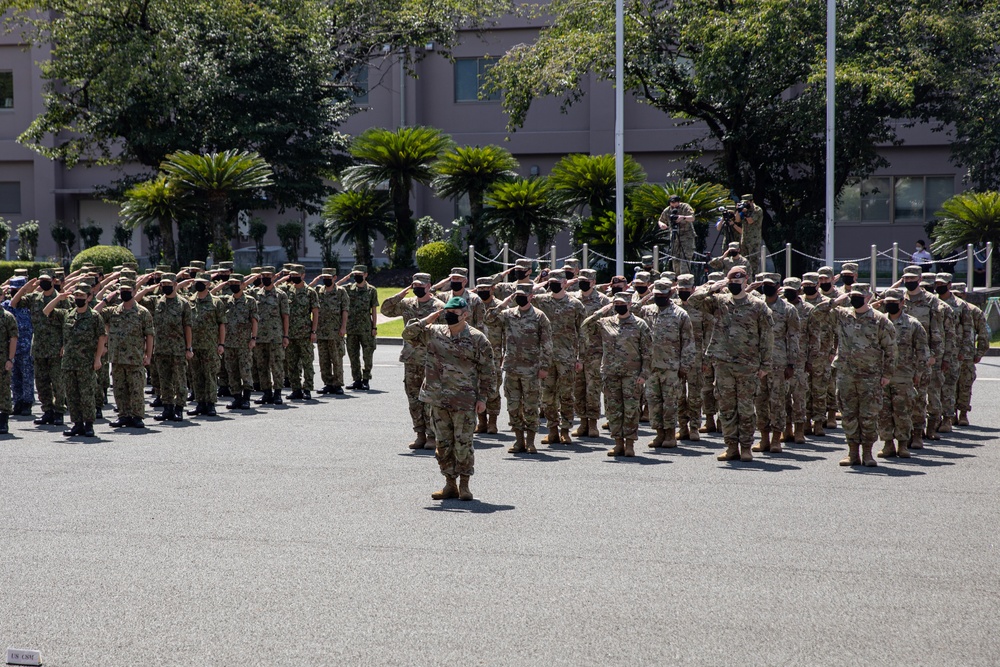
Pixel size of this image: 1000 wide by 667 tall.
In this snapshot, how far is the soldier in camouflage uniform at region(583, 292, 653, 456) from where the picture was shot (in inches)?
538

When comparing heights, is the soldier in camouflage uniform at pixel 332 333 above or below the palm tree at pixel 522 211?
below

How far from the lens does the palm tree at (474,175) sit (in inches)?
1383

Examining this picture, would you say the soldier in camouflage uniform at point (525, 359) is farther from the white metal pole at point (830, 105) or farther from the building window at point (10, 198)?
the building window at point (10, 198)

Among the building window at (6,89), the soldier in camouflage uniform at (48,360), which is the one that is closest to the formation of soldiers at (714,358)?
the soldier in camouflage uniform at (48,360)

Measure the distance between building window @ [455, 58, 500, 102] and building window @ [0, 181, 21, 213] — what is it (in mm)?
18493

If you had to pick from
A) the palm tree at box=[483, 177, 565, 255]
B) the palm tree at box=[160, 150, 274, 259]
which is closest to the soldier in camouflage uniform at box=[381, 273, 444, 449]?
the palm tree at box=[483, 177, 565, 255]

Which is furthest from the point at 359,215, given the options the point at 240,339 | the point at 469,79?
the point at 240,339

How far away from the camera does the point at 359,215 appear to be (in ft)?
120

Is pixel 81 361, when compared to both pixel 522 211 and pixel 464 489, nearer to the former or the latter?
pixel 464 489

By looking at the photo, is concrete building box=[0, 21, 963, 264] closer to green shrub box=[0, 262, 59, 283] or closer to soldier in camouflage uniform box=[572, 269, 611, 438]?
green shrub box=[0, 262, 59, 283]

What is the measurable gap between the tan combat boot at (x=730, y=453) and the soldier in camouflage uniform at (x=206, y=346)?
7483 millimetres

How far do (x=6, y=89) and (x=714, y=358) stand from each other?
4336cm

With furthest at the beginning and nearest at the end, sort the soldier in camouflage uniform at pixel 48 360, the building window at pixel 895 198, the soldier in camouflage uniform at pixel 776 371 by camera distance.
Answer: the building window at pixel 895 198, the soldier in camouflage uniform at pixel 48 360, the soldier in camouflage uniform at pixel 776 371

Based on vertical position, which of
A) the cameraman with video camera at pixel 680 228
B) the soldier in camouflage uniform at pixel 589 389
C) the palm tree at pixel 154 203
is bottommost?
the soldier in camouflage uniform at pixel 589 389
